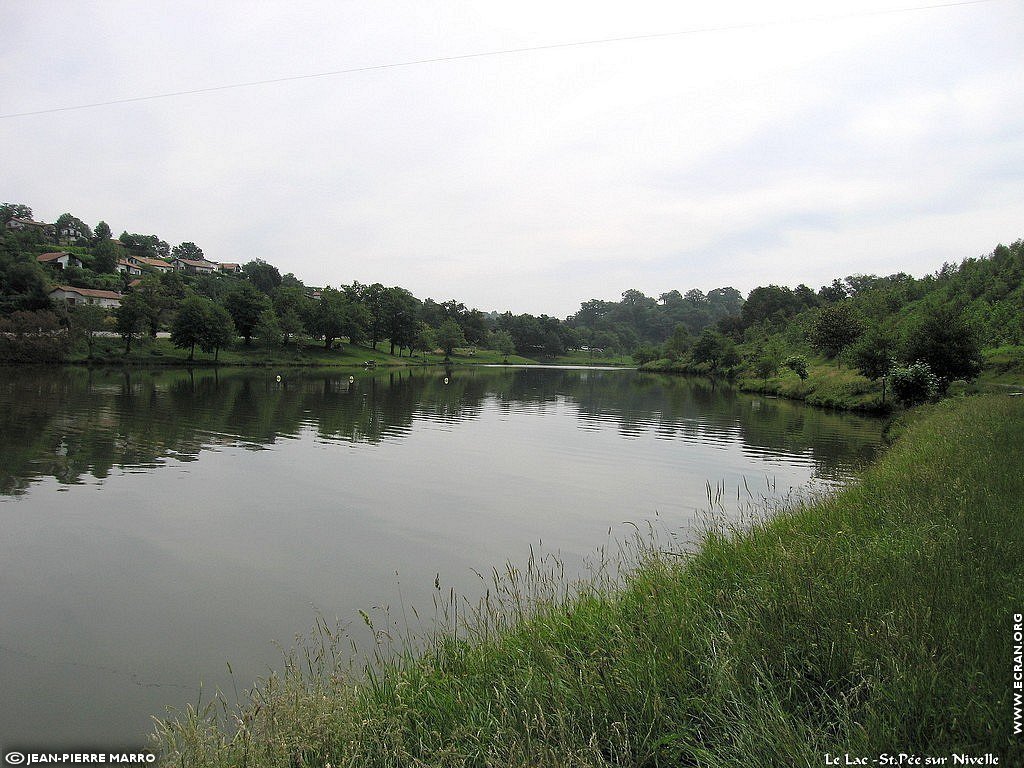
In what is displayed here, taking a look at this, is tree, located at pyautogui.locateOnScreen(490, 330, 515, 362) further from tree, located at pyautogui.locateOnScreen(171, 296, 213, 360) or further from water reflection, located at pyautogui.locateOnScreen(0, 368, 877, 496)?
water reflection, located at pyautogui.locateOnScreen(0, 368, 877, 496)

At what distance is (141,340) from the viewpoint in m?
69.9

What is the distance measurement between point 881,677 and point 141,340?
81.3 m

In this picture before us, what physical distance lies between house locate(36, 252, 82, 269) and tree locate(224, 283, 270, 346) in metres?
40.1

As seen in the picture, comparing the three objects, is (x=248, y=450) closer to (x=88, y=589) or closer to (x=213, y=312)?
(x=88, y=589)

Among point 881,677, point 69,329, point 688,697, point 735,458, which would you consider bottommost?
point 735,458

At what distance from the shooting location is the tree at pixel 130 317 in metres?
67.9

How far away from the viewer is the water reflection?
18969mm

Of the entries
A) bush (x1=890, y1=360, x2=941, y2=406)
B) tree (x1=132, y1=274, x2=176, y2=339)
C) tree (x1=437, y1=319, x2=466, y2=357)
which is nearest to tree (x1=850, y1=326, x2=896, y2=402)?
bush (x1=890, y1=360, x2=941, y2=406)

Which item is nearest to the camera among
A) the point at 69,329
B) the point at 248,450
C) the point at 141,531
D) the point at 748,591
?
the point at 748,591

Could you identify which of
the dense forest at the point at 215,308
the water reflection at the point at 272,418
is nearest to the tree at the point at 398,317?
the dense forest at the point at 215,308

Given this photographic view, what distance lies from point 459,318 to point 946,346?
116577mm

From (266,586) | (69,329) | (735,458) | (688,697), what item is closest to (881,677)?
(688,697)

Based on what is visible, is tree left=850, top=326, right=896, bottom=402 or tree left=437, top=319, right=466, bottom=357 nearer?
tree left=850, top=326, right=896, bottom=402

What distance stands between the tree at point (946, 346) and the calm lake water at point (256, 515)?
5.60 m
